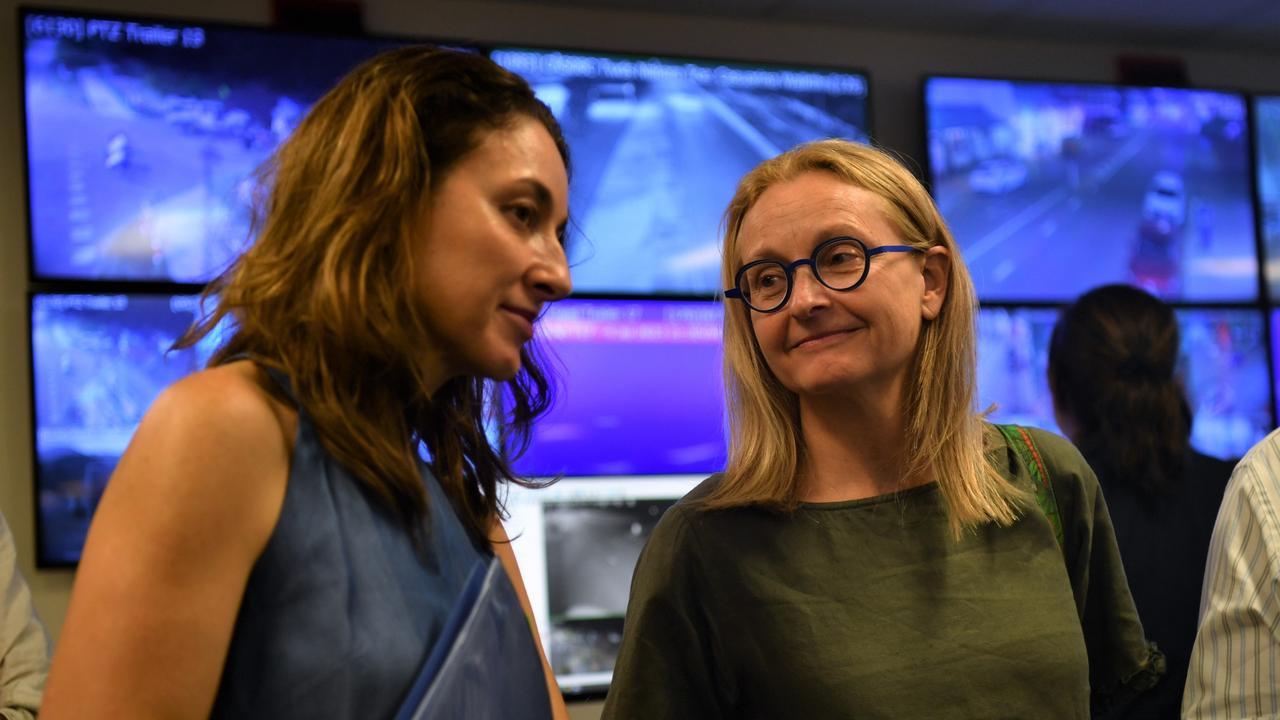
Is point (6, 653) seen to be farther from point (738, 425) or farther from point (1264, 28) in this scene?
point (1264, 28)

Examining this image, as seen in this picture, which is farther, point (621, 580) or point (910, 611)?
point (621, 580)

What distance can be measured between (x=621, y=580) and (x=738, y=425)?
1.73m

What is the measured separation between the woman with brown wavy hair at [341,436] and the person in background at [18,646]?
101 cm

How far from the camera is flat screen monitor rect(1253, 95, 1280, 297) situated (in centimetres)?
416

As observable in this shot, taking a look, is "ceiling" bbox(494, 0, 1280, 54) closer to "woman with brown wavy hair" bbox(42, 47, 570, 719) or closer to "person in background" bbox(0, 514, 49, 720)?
"person in background" bbox(0, 514, 49, 720)

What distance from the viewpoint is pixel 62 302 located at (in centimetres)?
309

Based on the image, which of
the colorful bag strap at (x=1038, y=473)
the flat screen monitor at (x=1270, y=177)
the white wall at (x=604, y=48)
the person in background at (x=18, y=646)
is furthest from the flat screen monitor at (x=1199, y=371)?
the person in background at (x=18, y=646)

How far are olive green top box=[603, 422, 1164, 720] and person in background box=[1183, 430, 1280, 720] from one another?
0.16 metres

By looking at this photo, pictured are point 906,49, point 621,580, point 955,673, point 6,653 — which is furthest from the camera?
point 906,49

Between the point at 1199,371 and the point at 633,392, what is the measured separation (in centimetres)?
193

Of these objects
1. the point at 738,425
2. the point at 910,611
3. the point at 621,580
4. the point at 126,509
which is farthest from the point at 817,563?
the point at 621,580

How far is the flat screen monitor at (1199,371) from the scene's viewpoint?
12.6 ft

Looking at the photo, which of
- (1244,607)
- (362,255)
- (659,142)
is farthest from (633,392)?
(362,255)

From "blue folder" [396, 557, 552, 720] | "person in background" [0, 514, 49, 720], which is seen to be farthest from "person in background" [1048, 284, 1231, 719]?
"person in background" [0, 514, 49, 720]
